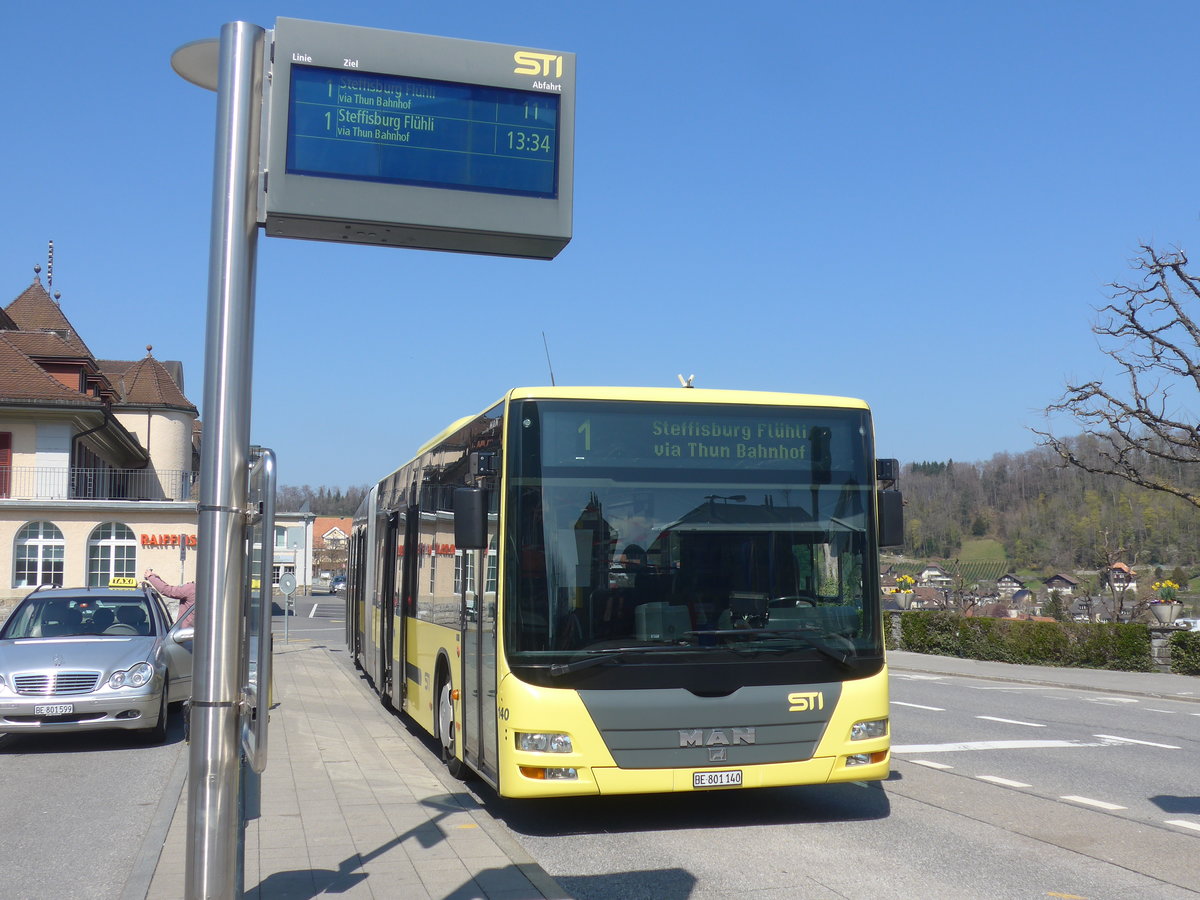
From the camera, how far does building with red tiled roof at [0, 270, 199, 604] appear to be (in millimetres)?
45750

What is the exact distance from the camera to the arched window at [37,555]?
47.1 metres

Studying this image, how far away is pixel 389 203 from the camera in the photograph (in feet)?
→ 15.6

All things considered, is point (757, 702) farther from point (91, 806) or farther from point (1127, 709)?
point (1127, 709)

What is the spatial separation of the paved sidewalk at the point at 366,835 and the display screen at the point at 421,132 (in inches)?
139

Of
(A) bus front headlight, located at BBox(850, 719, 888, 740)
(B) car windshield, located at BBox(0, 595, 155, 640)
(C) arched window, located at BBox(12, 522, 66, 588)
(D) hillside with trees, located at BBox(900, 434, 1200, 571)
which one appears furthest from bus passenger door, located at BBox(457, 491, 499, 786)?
(C) arched window, located at BBox(12, 522, 66, 588)

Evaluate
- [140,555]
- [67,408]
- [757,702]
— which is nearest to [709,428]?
[757,702]

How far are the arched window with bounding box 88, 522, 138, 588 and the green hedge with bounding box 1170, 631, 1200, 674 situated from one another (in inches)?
1508

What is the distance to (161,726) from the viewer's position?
1281 cm

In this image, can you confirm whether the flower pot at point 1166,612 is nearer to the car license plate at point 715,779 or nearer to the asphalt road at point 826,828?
the asphalt road at point 826,828

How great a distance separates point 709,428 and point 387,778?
425 cm

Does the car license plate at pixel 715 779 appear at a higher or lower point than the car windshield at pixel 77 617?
lower

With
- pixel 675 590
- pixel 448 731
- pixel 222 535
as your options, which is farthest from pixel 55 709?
pixel 222 535

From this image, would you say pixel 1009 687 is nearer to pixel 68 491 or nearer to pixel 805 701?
pixel 805 701

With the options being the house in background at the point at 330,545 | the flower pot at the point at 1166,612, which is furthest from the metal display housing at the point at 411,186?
the house in background at the point at 330,545
